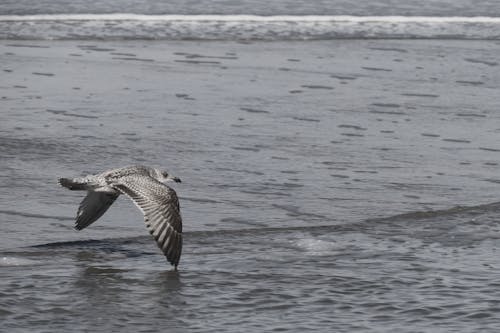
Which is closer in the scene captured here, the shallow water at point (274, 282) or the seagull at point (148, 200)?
the shallow water at point (274, 282)

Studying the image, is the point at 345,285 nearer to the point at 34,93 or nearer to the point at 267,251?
the point at 267,251

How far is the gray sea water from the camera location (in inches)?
294

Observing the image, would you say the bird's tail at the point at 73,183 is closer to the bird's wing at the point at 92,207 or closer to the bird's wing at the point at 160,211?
the bird's wing at the point at 160,211

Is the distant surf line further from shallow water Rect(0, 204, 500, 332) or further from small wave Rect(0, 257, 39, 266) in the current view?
small wave Rect(0, 257, 39, 266)

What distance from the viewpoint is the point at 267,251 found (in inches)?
339

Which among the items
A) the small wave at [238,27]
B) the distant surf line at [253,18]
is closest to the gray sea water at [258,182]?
the small wave at [238,27]

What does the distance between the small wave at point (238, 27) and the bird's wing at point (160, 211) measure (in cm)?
1025

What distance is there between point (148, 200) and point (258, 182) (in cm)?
228

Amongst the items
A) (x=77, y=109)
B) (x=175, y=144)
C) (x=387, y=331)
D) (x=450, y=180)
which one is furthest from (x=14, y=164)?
(x=387, y=331)

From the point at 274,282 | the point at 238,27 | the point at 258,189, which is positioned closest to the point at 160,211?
the point at 274,282

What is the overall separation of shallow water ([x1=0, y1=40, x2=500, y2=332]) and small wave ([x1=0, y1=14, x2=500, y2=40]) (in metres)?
1.65

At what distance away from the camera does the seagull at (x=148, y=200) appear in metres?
8.02

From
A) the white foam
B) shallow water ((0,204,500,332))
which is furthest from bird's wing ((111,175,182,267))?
the white foam

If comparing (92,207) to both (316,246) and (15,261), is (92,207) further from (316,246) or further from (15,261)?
(316,246)
